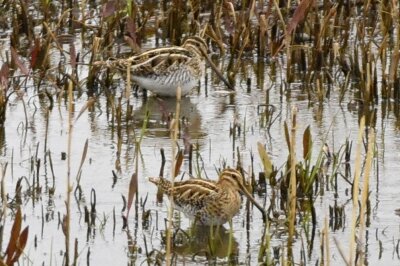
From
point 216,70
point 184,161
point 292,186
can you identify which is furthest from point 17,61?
point 292,186

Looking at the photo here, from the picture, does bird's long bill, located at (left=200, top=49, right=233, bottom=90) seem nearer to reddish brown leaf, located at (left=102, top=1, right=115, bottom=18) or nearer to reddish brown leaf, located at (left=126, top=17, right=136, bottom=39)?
reddish brown leaf, located at (left=126, top=17, right=136, bottom=39)

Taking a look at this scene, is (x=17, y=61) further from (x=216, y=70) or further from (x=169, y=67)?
(x=216, y=70)

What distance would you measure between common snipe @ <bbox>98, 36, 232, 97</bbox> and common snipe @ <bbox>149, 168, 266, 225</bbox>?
103 inches

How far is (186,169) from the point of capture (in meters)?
7.82

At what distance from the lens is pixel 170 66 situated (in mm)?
9773

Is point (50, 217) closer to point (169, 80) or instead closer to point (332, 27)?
point (169, 80)

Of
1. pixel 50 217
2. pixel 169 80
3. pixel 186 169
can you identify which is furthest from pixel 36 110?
pixel 50 217

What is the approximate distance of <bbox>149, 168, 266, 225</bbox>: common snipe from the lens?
686 centimetres

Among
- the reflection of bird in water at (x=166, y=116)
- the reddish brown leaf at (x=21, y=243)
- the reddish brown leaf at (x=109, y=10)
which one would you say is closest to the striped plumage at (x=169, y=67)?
the reflection of bird in water at (x=166, y=116)

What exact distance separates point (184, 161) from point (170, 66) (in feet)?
6.48

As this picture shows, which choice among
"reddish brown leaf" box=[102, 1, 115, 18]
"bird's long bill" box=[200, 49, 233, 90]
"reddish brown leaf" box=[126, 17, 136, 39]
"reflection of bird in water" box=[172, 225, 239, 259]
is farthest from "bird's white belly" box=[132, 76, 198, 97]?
"reflection of bird in water" box=[172, 225, 239, 259]

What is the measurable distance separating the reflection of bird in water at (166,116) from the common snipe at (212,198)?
1348 millimetres

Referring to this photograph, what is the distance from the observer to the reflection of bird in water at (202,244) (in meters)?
6.34

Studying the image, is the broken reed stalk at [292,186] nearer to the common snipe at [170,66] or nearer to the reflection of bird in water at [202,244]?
the reflection of bird in water at [202,244]
